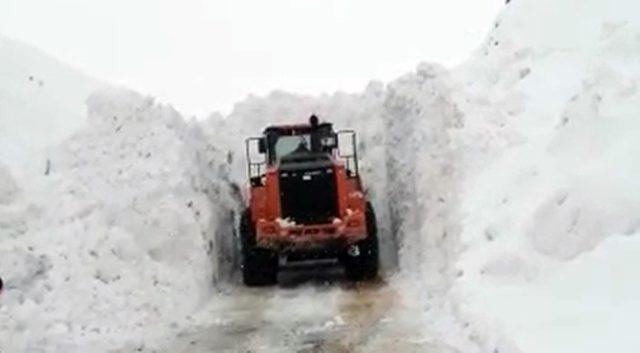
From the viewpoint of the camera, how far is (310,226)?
63.1ft

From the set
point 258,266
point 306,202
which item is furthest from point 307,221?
point 258,266

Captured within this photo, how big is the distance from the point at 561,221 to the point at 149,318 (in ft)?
18.7

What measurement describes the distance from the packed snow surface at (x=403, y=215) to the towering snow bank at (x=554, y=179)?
0.13 ft

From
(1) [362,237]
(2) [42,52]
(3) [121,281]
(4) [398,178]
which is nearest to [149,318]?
(3) [121,281]

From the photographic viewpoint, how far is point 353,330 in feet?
45.0

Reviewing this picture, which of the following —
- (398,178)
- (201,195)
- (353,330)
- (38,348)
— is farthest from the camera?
(398,178)

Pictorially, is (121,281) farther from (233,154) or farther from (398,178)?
(233,154)

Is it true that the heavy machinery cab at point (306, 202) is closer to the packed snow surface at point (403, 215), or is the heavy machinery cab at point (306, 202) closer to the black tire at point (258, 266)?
the black tire at point (258, 266)

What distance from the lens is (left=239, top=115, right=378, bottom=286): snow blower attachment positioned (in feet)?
62.7

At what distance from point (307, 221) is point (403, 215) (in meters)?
2.68

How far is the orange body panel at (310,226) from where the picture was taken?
19.1m

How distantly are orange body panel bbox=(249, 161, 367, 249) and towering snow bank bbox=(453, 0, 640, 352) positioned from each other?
211 centimetres

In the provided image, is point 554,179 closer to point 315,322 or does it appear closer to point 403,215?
point 315,322

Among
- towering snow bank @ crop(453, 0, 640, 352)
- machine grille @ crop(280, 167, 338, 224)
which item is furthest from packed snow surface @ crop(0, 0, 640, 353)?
machine grille @ crop(280, 167, 338, 224)
